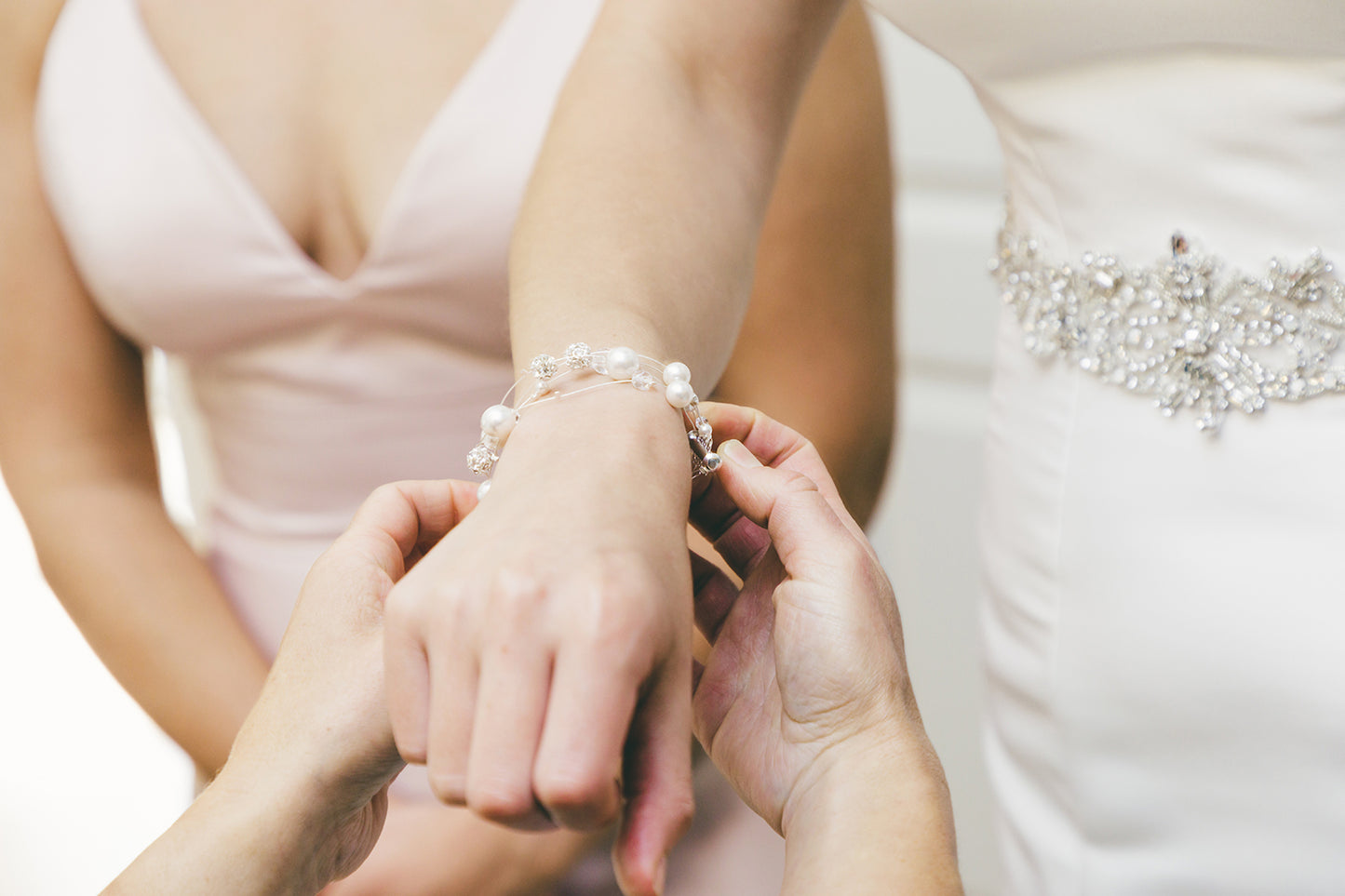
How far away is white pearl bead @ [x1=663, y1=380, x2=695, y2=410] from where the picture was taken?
0.59m

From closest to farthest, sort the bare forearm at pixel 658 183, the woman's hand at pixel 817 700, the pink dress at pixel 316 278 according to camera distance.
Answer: the woman's hand at pixel 817 700 → the bare forearm at pixel 658 183 → the pink dress at pixel 316 278

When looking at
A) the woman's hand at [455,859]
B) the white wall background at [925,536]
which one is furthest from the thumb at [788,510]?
the white wall background at [925,536]

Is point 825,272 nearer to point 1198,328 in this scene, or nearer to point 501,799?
point 1198,328

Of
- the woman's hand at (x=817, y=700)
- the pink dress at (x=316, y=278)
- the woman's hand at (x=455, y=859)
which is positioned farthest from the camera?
the pink dress at (x=316, y=278)

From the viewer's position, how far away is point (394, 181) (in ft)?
3.13

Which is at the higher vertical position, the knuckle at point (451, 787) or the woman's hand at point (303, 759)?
the knuckle at point (451, 787)

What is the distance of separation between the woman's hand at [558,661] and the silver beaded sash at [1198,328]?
37cm

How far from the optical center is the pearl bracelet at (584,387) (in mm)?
584

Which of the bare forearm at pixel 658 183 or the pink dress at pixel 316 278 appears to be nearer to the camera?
the bare forearm at pixel 658 183

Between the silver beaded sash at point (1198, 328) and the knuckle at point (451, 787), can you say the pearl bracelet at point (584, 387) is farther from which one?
the silver beaded sash at point (1198, 328)

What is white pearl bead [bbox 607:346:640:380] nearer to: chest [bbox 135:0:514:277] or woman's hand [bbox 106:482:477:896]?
woman's hand [bbox 106:482:477:896]

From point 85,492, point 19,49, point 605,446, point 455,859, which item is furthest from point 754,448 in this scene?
point 19,49

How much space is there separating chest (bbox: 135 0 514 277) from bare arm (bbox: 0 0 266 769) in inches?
6.6

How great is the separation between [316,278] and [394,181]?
0.33 ft
